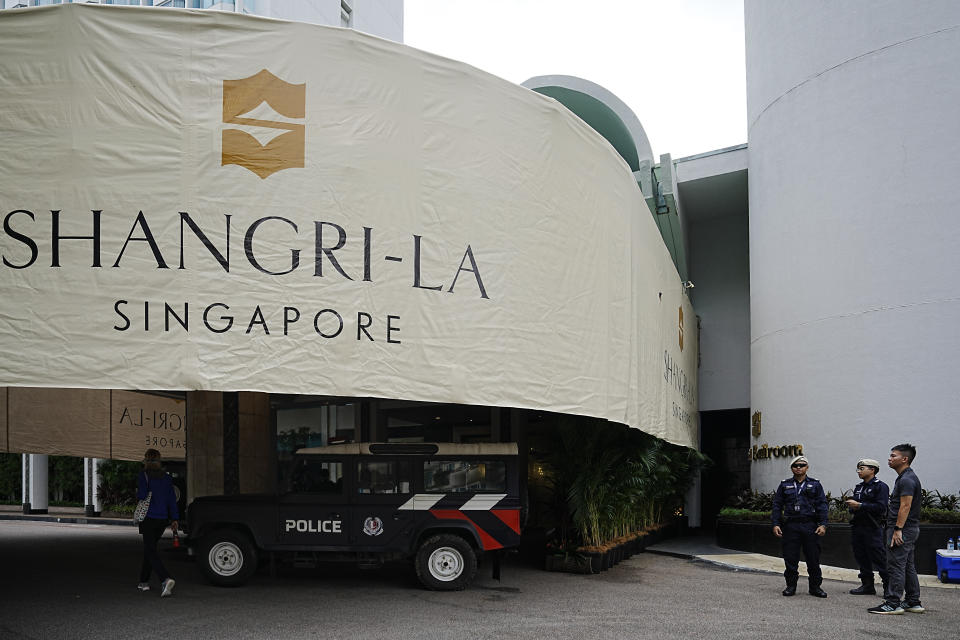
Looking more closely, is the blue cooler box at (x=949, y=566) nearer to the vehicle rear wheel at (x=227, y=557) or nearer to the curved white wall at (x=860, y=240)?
the curved white wall at (x=860, y=240)

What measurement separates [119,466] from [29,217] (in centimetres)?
2223

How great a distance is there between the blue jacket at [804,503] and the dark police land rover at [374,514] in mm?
3441

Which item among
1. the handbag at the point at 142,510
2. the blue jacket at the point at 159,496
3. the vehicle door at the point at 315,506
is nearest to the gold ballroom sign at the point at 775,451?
the vehicle door at the point at 315,506

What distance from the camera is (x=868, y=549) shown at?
1002 centimetres

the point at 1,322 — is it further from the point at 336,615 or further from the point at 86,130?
the point at 336,615

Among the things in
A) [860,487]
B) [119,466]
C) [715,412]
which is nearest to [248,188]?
[860,487]

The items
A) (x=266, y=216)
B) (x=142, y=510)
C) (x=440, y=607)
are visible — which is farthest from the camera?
(x=142, y=510)

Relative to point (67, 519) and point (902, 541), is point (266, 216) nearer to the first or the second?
point (902, 541)

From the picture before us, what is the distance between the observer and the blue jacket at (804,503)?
33.3 feet

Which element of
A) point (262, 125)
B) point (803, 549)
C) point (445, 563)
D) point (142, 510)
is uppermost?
point (262, 125)

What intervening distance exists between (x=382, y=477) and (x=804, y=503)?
5373 mm

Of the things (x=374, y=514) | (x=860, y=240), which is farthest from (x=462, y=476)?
(x=860, y=240)

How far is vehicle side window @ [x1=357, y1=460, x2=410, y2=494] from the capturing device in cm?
1048

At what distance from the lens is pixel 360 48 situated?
29.4 feet
